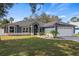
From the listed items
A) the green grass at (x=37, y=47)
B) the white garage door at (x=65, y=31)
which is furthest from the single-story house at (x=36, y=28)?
the green grass at (x=37, y=47)

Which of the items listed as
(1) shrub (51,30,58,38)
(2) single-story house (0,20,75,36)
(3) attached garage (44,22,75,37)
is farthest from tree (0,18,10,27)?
(1) shrub (51,30,58,38)

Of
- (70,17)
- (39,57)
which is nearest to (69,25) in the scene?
(70,17)

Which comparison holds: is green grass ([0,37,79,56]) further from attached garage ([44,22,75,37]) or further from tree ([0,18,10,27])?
tree ([0,18,10,27])

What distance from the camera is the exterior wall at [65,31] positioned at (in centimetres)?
1054

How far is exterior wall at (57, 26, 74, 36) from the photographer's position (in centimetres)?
1054

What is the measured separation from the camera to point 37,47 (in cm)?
1050

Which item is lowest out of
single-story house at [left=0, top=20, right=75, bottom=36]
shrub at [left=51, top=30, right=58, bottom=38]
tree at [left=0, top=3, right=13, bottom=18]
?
shrub at [left=51, top=30, right=58, bottom=38]

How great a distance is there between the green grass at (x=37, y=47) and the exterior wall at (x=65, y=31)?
5.6 inches

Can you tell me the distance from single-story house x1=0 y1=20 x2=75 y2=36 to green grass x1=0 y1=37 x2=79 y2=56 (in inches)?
5.8

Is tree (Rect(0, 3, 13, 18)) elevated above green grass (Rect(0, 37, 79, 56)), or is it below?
above

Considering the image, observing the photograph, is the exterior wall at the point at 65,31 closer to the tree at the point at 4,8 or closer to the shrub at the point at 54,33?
the shrub at the point at 54,33

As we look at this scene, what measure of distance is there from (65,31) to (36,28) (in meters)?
0.53

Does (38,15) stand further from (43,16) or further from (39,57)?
(39,57)

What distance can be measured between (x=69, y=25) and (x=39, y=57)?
0.80 metres
